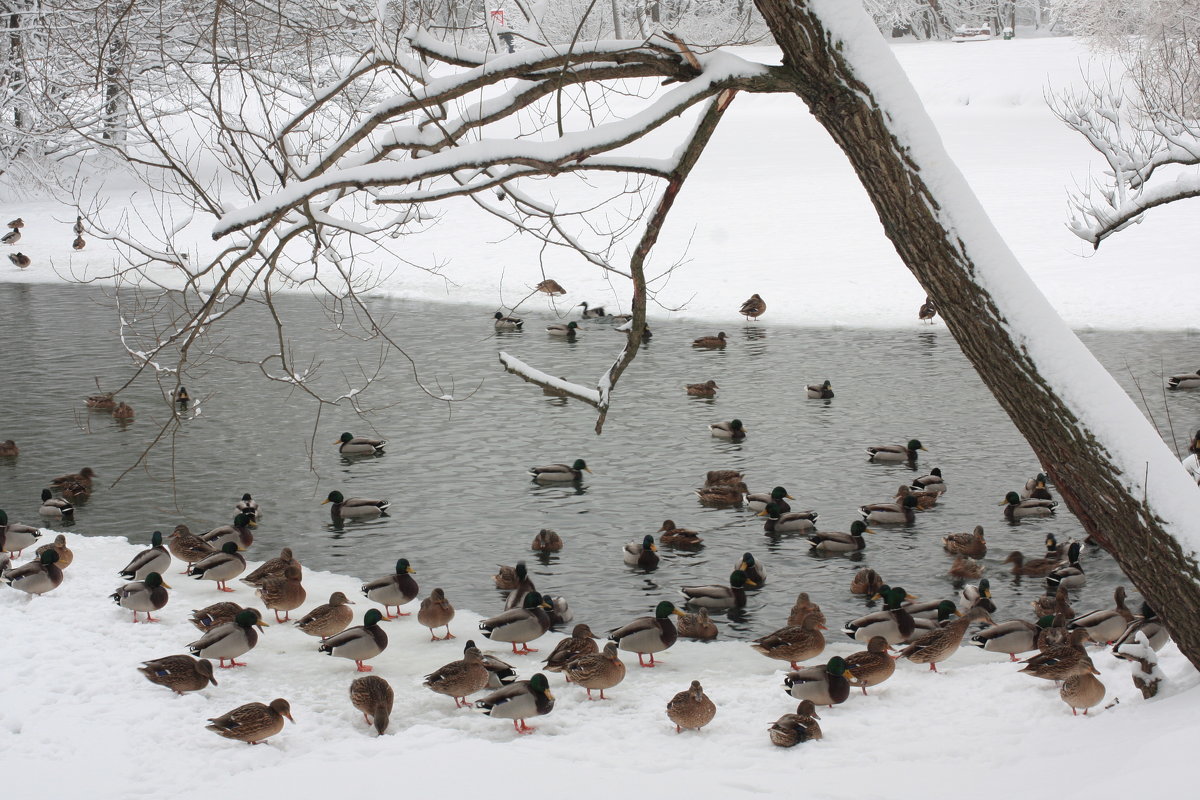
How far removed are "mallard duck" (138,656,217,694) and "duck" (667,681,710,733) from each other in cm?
360

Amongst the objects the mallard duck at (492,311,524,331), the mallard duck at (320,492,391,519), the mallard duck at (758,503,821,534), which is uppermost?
the mallard duck at (492,311,524,331)

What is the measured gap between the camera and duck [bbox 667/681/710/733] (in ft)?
26.6

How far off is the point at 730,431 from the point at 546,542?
478cm

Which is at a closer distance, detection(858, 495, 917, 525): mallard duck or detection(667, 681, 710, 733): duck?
detection(667, 681, 710, 733): duck

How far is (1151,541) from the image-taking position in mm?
5059

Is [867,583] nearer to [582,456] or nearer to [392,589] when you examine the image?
[392,589]

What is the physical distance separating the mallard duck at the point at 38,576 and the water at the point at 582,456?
211 cm

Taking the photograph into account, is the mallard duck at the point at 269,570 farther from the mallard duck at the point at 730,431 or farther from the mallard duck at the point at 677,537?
the mallard duck at the point at 730,431

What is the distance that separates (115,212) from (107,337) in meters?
16.3

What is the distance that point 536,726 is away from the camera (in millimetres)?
8461

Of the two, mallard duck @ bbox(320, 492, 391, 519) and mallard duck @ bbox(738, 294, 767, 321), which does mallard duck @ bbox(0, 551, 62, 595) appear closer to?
mallard duck @ bbox(320, 492, 391, 519)

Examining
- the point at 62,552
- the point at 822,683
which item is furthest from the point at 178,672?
the point at 822,683

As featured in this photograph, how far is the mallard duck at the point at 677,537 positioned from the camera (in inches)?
487

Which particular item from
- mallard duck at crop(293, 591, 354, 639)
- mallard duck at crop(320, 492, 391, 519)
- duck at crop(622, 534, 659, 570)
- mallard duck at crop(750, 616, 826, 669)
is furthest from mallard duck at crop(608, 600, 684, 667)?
mallard duck at crop(320, 492, 391, 519)
